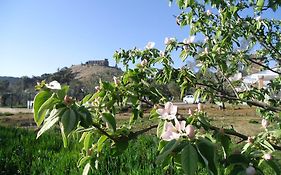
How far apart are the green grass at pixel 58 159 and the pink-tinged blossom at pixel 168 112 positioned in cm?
155

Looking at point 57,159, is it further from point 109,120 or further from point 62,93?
point 62,93

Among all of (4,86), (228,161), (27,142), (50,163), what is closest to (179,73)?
(228,161)

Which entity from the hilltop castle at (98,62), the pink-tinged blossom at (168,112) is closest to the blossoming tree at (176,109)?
the pink-tinged blossom at (168,112)

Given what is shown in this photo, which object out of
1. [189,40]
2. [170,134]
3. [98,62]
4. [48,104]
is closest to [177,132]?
[170,134]

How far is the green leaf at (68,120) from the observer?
960mm

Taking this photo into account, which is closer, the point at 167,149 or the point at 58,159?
the point at 167,149

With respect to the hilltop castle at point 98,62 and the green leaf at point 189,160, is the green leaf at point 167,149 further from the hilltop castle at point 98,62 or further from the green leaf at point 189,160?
the hilltop castle at point 98,62

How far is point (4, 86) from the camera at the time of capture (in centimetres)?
4222

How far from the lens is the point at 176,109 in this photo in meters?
1.17

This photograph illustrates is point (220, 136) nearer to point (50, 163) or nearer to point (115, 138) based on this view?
point (115, 138)

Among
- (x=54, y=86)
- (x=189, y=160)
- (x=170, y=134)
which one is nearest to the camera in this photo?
(x=189, y=160)

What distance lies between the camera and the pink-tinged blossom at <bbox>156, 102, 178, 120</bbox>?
1148 mm

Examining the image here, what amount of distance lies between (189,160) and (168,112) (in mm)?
310

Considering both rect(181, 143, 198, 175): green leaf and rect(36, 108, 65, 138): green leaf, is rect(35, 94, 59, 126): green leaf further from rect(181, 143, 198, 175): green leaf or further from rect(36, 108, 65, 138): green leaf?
rect(181, 143, 198, 175): green leaf
